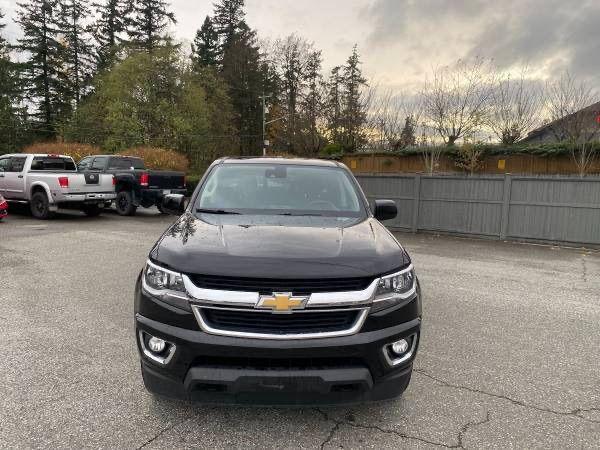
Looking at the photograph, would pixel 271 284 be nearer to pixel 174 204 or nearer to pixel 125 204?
pixel 174 204

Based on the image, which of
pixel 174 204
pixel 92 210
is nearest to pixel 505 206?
pixel 174 204

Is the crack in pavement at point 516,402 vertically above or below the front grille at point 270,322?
below

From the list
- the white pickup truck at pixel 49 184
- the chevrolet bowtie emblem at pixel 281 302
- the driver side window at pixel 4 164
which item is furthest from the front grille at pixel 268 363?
the driver side window at pixel 4 164

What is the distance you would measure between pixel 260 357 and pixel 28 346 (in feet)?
9.01

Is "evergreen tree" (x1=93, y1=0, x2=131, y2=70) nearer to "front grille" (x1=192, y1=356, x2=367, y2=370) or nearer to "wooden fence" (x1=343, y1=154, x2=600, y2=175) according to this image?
"wooden fence" (x1=343, y1=154, x2=600, y2=175)

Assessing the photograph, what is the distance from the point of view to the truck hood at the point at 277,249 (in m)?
2.46

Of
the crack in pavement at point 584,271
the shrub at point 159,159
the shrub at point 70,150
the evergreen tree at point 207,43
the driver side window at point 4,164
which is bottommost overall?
the crack in pavement at point 584,271

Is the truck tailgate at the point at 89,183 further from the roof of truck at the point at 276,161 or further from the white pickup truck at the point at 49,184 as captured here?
the roof of truck at the point at 276,161

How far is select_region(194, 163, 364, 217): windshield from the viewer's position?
12.2 ft

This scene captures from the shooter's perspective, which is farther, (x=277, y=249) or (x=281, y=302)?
(x=277, y=249)

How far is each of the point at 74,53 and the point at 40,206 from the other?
38101 mm

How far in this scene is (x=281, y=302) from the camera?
239 centimetres

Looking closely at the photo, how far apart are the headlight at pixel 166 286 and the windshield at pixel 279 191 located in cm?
106

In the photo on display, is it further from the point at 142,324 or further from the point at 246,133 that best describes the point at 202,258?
the point at 246,133
